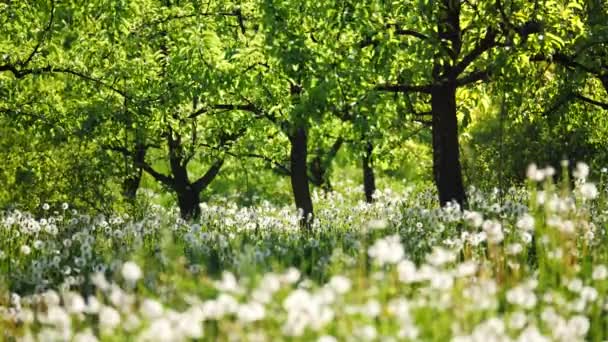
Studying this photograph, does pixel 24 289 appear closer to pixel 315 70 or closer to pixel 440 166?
pixel 315 70

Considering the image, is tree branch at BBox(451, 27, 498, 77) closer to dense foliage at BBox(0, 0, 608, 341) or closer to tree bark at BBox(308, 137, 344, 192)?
dense foliage at BBox(0, 0, 608, 341)

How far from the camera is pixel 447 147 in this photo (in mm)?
14586

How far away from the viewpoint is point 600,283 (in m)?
6.86

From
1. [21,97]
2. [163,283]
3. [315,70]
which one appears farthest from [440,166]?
[21,97]

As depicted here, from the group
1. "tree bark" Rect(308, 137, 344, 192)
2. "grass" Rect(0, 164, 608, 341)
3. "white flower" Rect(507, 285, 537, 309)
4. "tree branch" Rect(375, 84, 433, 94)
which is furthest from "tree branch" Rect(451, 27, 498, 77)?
"tree bark" Rect(308, 137, 344, 192)

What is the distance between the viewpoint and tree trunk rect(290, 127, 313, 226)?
17797 millimetres

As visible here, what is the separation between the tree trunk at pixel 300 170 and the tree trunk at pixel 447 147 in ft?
12.6

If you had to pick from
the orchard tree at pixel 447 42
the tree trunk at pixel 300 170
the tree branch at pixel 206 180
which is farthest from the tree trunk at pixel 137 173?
the orchard tree at pixel 447 42

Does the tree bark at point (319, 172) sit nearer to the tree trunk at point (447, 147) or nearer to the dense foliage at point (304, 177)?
the dense foliage at point (304, 177)

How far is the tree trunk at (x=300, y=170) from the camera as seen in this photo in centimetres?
1780

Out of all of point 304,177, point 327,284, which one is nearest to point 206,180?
point 304,177

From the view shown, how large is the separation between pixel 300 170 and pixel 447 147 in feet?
14.7

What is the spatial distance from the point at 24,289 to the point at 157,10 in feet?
34.9

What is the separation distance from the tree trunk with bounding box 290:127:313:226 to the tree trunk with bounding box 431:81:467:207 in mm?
3856
